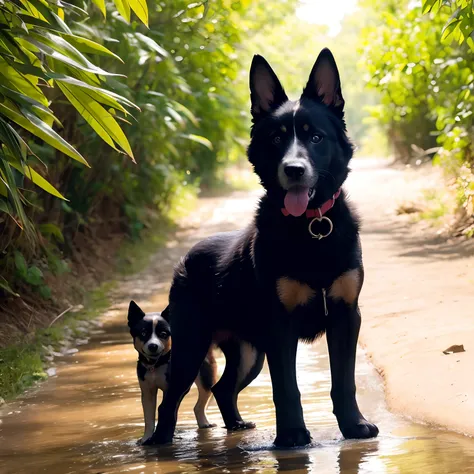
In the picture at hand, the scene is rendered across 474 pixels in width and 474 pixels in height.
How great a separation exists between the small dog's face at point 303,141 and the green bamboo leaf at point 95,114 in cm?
81

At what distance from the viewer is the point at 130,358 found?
828 cm

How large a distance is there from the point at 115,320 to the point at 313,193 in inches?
222

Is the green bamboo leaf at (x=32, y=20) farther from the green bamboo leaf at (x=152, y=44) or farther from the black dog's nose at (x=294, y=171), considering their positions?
the green bamboo leaf at (x=152, y=44)

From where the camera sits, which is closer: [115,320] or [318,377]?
[318,377]

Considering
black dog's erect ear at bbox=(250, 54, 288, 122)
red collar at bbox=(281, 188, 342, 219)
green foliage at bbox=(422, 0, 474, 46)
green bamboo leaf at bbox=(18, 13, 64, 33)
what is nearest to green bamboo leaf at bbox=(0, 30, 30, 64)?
green bamboo leaf at bbox=(18, 13, 64, 33)

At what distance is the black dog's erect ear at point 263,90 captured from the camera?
532cm

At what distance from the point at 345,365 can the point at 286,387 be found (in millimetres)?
353

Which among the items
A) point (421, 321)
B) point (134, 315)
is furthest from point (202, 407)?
point (421, 321)

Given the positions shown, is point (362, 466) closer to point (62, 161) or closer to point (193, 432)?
point (193, 432)

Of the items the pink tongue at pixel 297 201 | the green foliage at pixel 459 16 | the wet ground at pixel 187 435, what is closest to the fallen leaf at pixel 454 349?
the wet ground at pixel 187 435

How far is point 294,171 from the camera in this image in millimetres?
4879

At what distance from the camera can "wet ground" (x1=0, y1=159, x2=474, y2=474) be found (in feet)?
14.9

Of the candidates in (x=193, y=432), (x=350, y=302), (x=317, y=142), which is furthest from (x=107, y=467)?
(x=317, y=142)

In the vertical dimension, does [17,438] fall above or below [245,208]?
below
